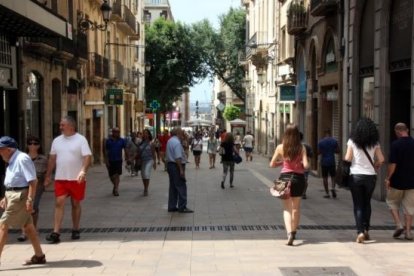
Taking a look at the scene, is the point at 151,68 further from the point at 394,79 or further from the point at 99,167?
the point at 394,79

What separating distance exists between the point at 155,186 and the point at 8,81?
4.98 m

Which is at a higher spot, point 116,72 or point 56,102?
point 116,72

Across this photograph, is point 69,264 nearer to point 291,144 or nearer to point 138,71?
point 291,144

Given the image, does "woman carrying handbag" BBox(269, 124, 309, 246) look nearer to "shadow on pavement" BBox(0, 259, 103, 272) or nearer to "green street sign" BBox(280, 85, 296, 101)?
"shadow on pavement" BBox(0, 259, 103, 272)

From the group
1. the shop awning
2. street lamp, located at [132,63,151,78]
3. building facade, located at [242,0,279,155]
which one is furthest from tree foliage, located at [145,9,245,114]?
the shop awning

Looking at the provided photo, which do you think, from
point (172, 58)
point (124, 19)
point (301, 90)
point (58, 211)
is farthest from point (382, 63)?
point (172, 58)

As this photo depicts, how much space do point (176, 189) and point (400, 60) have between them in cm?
526

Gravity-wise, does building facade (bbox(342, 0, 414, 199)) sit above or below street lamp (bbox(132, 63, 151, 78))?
below

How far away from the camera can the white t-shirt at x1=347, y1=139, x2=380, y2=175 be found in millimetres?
9320

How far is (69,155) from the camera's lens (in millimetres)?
9398

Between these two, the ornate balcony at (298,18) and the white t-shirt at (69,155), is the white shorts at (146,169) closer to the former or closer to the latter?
the white t-shirt at (69,155)

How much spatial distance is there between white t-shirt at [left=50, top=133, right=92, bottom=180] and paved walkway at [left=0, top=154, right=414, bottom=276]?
98cm

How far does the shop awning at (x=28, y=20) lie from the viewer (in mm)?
11883

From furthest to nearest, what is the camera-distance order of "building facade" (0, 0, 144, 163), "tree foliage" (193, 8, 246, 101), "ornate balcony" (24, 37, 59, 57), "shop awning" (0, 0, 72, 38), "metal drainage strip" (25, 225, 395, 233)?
"tree foliage" (193, 8, 246, 101), "ornate balcony" (24, 37, 59, 57), "building facade" (0, 0, 144, 163), "shop awning" (0, 0, 72, 38), "metal drainage strip" (25, 225, 395, 233)
